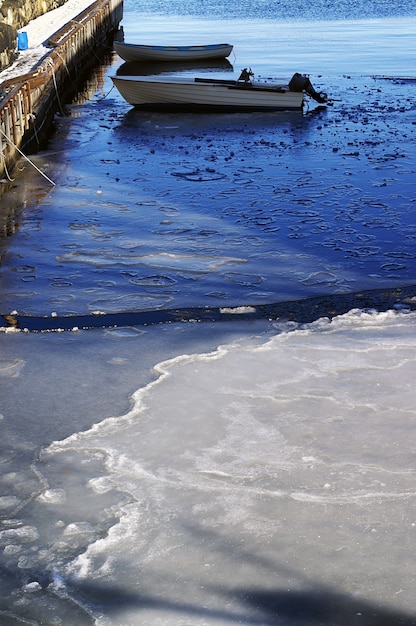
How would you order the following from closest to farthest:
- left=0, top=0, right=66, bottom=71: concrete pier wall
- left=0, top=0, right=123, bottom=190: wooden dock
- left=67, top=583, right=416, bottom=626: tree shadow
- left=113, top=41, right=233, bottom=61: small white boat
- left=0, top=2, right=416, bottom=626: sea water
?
left=67, top=583, right=416, bottom=626: tree shadow, left=0, top=2, right=416, bottom=626: sea water, left=0, top=0, right=123, bottom=190: wooden dock, left=0, top=0, right=66, bottom=71: concrete pier wall, left=113, top=41, right=233, bottom=61: small white boat

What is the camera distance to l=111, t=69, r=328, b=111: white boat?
22.8m

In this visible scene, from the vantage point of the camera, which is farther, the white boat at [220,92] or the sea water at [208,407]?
the white boat at [220,92]

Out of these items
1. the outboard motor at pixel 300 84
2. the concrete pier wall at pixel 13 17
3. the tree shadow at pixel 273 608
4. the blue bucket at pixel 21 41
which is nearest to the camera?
the tree shadow at pixel 273 608

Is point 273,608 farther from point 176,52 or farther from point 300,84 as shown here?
point 176,52

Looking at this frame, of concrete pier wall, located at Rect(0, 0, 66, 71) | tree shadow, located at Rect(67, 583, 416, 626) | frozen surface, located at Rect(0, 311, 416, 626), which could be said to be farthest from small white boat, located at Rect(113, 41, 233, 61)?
tree shadow, located at Rect(67, 583, 416, 626)

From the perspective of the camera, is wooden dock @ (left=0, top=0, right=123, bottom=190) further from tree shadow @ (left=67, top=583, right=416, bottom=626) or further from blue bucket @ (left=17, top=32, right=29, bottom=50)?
tree shadow @ (left=67, top=583, right=416, bottom=626)

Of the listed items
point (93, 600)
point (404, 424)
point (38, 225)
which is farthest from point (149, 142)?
point (93, 600)

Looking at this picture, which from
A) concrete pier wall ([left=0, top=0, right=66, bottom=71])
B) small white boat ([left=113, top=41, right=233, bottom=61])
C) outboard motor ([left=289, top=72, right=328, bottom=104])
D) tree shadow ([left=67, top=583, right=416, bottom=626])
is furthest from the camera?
small white boat ([left=113, top=41, right=233, bottom=61])

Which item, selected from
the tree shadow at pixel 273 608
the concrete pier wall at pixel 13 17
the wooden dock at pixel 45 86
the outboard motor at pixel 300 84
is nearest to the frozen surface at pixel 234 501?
the tree shadow at pixel 273 608

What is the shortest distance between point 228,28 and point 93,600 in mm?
44353

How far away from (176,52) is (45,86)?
33.9 feet

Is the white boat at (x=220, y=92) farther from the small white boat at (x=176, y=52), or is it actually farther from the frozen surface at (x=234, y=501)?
the frozen surface at (x=234, y=501)

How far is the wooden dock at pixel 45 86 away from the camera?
1719cm

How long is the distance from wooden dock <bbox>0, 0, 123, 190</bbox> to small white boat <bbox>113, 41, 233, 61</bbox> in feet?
7.59
